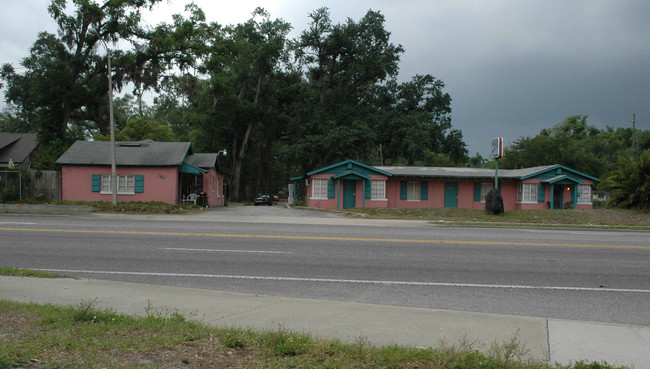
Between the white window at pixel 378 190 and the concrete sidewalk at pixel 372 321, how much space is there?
29.9m

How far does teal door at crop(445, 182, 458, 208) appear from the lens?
3831cm

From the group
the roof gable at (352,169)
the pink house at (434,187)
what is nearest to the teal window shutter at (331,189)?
the pink house at (434,187)

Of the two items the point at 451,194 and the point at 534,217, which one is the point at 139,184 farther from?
the point at 534,217

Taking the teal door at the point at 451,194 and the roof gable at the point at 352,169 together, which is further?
the teal door at the point at 451,194

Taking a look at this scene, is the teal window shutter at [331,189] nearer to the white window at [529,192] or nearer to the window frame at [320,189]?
the window frame at [320,189]

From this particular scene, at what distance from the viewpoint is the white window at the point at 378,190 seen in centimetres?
3722

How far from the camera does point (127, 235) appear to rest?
15.0 meters

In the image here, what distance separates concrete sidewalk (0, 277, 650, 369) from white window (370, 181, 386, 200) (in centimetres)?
2988

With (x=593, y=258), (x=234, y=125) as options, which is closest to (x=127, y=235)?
(x=593, y=258)

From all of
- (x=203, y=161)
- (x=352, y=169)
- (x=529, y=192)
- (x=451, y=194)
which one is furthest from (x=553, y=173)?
(x=203, y=161)

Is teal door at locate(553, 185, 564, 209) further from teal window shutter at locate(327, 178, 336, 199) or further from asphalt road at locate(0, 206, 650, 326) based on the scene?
asphalt road at locate(0, 206, 650, 326)

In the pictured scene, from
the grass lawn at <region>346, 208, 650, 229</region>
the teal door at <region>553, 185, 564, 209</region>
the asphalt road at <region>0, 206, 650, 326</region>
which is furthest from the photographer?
the teal door at <region>553, 185, 564, 209</region>

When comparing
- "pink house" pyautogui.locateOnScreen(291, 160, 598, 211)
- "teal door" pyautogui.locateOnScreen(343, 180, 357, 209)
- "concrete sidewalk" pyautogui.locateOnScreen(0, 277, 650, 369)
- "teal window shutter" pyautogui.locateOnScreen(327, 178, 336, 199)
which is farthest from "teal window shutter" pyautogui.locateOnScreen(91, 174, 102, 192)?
"concrete sidewalk" pyautogui.locateOnScreen(0, 277, 650, 369)

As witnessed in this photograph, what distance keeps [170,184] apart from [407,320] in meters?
28.7
